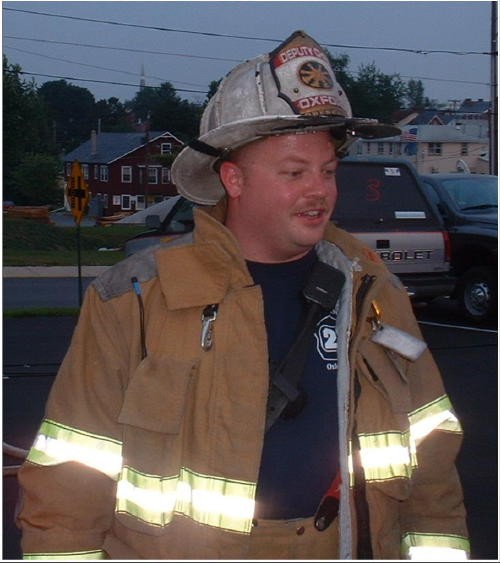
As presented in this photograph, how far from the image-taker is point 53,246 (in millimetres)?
37938

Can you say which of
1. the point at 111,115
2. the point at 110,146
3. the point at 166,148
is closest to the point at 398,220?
the point at 166,148

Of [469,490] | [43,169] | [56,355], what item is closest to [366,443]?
[469,490]

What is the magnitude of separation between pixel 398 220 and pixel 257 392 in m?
9.81

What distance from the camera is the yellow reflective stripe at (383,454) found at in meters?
2.30

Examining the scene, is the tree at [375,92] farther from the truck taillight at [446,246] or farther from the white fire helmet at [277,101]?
the white fire helmet at [277,101]

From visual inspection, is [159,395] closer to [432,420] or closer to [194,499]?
[194,499]

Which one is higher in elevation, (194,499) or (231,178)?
(231,178)

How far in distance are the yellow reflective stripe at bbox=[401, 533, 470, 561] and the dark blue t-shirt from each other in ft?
1.06

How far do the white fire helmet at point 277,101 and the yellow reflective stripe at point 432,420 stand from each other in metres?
0.73

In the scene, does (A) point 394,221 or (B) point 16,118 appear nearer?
(A) point 394,221

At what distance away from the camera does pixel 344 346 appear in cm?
232

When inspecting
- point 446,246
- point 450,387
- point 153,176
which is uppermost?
point 153,176

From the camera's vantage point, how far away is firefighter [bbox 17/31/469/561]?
2168 millimetres

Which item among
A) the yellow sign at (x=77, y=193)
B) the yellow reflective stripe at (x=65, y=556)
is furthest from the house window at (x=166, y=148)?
the yellow reflective stripe at (x=65, y=556)
